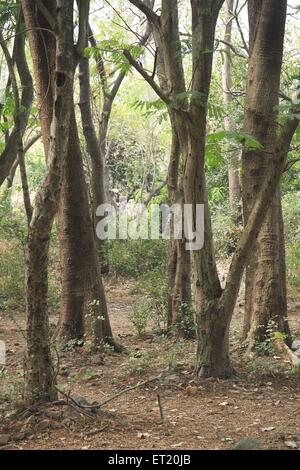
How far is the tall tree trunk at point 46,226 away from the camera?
4336 mm

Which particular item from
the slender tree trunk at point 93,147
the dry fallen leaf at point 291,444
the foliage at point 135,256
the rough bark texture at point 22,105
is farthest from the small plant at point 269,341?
the foliage at point 135,256

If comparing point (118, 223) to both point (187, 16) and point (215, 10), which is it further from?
point (215, 10)

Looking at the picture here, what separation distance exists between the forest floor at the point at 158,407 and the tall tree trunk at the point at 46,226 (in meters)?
0.26

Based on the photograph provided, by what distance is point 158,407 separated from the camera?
5273mm

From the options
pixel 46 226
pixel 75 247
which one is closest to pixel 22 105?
pixel 75 247

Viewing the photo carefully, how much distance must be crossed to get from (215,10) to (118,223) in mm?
10202

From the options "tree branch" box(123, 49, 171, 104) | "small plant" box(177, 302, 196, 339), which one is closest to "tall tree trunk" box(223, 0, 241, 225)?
"small plant" box(177, 302, 196, 339)

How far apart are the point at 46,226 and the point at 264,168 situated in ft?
10.6

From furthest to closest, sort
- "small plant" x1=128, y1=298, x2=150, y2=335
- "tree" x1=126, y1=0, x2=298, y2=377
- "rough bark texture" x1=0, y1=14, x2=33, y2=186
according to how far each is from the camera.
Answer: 1. "rough bark texture" x1=0, y1=14, x2=33, y2=186
2. "small plant" x1=128, y1=298, x2=150, y2=335
3. "tree" x1=126, y1=0, x2=298, y2=377

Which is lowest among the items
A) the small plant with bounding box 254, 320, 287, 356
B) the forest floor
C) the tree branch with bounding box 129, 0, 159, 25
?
the forest floor

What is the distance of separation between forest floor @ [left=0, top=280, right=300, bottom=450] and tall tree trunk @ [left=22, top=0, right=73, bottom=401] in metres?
0.26

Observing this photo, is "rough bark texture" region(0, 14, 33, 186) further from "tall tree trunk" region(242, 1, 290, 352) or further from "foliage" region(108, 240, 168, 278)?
"foliage" region(108, 240, 168, 278)

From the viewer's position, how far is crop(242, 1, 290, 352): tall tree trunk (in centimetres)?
670
